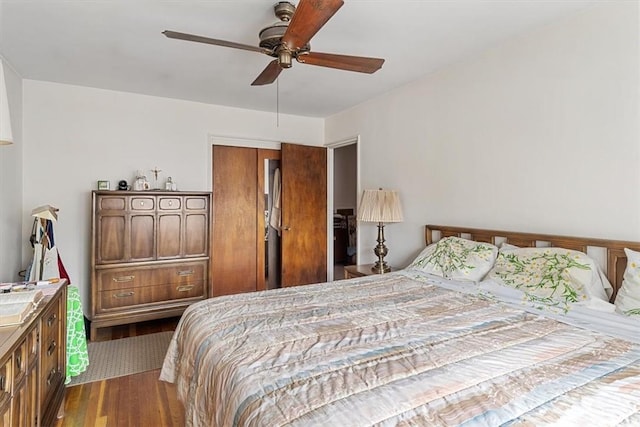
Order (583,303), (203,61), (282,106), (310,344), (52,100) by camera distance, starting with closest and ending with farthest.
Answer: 1. (310,344)
2. (583,303)
3. (203,61)
4. (52,100)
5. (282,106)

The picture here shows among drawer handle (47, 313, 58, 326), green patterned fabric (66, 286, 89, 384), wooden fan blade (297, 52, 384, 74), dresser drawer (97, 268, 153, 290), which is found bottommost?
green patterned fabric (66, 286, 89, 384)

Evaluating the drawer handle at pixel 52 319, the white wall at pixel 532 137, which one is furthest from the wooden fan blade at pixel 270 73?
the drawer handle at pixel 52 319

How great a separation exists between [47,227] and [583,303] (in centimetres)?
357

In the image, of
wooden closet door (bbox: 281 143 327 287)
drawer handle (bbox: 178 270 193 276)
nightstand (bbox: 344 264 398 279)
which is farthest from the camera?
wooden closet door (bbox: 281 143 327 287)

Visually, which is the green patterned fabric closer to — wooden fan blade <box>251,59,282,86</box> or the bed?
the bed

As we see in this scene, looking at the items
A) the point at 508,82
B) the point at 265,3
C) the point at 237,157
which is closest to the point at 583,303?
the point at 508,82

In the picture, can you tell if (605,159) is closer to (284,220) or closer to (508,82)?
(508,82)

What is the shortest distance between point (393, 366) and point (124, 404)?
1975 millimetres

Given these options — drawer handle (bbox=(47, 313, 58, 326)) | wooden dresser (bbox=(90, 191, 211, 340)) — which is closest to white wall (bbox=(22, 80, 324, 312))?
wooden dresser (bbox=(90, 191, 211, 340))

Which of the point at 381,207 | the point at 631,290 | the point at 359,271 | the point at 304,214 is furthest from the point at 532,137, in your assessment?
the point at 304,214

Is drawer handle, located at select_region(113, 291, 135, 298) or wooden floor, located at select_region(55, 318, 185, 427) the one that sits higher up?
drawer handle, located at select_region(113, 291, 135, 298)

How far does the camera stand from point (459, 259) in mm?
2549

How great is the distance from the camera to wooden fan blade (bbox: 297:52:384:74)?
2037 mm

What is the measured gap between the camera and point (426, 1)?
81.0 inches
